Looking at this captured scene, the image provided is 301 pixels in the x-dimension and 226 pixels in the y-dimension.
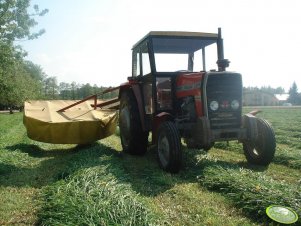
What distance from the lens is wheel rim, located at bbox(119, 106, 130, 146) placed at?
26.0 ft

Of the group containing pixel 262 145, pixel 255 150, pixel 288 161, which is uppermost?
pixel 262 145

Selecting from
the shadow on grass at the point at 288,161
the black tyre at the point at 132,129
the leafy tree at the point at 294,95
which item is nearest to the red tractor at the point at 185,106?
the black tyre at the point at 132,129

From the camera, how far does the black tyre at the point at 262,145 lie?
645cm

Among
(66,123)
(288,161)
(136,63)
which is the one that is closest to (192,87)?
(136,63)

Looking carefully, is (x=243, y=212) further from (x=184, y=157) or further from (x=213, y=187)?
(x=184, y=157)

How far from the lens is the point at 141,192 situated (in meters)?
4.91

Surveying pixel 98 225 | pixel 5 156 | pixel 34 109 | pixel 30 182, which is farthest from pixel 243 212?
pixel 34 109

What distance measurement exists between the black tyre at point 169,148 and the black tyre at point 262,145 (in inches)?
60.2

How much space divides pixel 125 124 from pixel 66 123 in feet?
4.46

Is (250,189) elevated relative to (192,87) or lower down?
lower down

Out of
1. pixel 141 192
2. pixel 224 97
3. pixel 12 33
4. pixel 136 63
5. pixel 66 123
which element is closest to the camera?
pixel 141 192

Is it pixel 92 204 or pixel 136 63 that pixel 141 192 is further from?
pixel 136 63

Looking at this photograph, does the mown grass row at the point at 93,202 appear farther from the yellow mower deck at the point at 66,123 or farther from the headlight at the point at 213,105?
the yellow mower deck at the point at 66,123

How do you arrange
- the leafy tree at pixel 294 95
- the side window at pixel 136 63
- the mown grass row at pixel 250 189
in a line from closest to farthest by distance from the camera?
the mown grass row at pixel 250 189, the side window at pixel 136 63, the leafy tree at pixel 294 95
